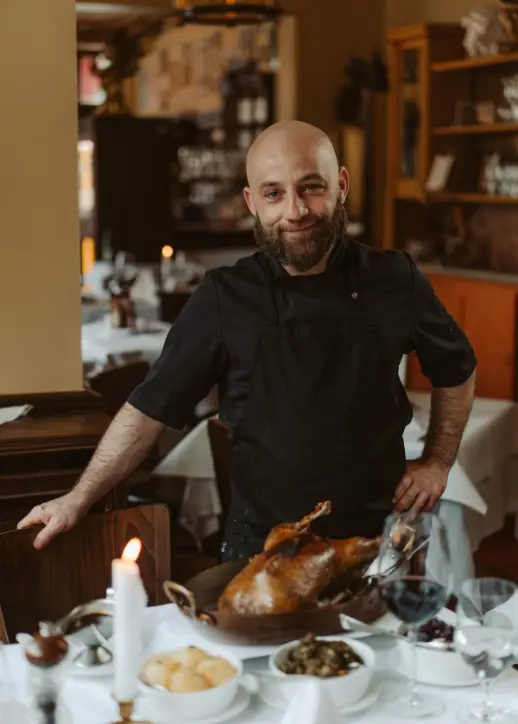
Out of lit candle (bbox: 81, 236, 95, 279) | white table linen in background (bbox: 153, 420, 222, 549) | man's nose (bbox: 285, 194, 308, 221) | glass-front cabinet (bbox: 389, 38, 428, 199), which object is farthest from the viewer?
lit candle (bbox: 81, 236, 95, 279)

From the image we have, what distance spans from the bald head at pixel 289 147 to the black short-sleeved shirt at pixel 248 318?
0.19m

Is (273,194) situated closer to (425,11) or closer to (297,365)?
(297,365)

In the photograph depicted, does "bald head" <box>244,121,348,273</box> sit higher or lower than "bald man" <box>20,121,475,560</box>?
higher

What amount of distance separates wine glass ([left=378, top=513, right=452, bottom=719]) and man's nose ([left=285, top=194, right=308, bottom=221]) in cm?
73

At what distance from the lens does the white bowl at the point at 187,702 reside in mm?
1357

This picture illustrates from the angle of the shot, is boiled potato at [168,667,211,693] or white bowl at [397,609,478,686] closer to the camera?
boiled potato at [168,667,211,693]

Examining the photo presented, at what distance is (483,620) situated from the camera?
4.69 ft

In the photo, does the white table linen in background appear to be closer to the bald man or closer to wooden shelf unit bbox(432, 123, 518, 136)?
the bald man

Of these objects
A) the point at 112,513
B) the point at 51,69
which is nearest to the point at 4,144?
the point at 51,69

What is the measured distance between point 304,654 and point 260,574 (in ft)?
0.47

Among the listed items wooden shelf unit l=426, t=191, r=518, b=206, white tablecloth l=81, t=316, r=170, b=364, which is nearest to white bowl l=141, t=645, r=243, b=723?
white tablecloth l=81, t=316, r=170, b=364

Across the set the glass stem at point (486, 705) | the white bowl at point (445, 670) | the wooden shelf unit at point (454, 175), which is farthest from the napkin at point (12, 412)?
the wooden shelf unit at point (454, 175)

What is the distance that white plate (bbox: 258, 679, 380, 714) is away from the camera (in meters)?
1.42

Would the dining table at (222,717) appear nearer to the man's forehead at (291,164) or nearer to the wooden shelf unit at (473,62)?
the man's forehead at (291,164)
